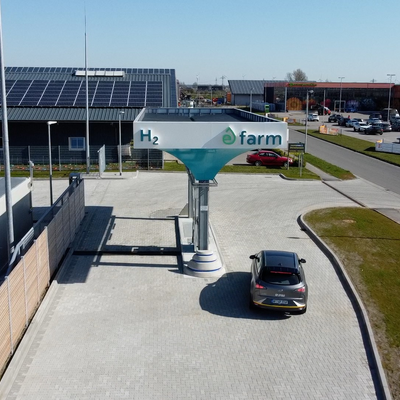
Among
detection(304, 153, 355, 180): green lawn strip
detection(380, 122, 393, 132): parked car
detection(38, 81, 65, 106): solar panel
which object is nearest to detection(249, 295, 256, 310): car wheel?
detection(304, 153, 355, 180): green lawn strip

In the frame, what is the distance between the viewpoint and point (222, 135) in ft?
48.7

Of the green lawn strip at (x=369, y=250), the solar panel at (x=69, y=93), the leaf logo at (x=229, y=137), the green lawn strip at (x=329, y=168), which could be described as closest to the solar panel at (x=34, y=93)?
the solar panel at (x=69, y=93)

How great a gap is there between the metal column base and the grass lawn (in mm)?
3876

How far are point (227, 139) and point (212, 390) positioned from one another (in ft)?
22.8

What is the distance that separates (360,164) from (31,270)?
3113 cm

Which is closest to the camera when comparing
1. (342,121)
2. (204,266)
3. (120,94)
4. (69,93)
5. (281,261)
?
(281,261)

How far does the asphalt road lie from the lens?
33344 millimetres

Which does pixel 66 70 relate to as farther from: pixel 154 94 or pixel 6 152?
pixel 6 152

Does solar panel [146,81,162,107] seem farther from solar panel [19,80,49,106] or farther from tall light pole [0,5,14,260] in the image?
tall light pole [0,5,14,260]

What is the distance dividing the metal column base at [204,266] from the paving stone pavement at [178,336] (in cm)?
28

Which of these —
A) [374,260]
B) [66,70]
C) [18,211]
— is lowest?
[374,260]

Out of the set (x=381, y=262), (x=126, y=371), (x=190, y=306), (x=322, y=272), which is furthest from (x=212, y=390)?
(x=381, y=262)

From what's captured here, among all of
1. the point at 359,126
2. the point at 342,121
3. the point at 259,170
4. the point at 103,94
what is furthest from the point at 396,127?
the point at 103,94

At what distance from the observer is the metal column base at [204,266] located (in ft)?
52.7
